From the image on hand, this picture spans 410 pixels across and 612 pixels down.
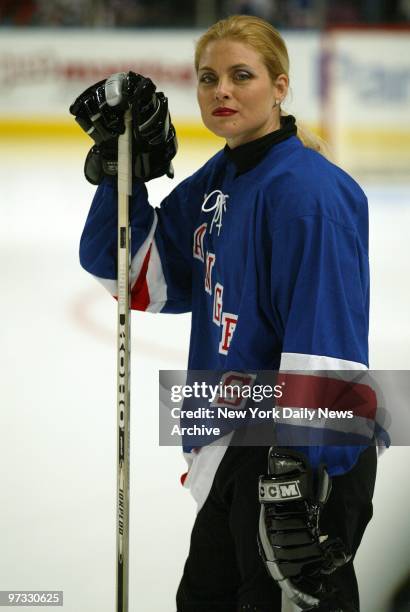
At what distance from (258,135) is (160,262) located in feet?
1.02

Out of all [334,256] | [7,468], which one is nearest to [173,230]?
[334,256]

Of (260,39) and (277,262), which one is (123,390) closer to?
(277,262)

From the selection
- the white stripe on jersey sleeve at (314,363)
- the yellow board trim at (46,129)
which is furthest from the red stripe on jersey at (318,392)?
the yellow board trim at (46,129)

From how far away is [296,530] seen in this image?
48.0 inches

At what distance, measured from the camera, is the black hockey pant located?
1277mm

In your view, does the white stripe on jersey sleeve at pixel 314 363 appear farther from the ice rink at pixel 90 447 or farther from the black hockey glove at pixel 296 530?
the ice rink at pixel 90 447

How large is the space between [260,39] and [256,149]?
6.2 inches

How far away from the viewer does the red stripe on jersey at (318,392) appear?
4.06 ft

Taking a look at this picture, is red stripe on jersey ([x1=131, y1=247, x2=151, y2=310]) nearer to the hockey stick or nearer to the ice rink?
the hockey stick

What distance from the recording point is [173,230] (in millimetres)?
1583

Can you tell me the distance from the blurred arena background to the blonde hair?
86 centimetres

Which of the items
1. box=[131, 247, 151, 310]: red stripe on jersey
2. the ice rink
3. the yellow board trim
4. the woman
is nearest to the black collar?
the woman

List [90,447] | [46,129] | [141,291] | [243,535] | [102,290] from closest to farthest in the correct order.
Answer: [243,535], [141,291], [90,447], [102,290], [46,129]

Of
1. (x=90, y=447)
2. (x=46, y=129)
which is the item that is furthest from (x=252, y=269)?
(x=46, y=129)
